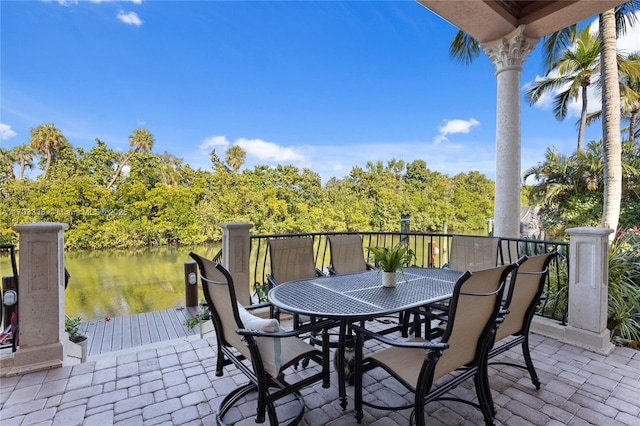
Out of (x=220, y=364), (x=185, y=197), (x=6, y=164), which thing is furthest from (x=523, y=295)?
(x=6, y=164)

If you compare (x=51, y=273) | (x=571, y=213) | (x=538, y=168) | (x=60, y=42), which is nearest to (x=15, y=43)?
(x=60, y=42)

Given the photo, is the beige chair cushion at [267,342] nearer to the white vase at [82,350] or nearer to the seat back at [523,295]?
the seat back at [523,295]

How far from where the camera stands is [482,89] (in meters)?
23.4

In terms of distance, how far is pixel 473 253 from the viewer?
357 centimetres

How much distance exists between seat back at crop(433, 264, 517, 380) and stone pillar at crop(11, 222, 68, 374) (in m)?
2.88

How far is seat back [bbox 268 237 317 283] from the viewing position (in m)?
3.14

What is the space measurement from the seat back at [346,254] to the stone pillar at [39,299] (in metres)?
2.42

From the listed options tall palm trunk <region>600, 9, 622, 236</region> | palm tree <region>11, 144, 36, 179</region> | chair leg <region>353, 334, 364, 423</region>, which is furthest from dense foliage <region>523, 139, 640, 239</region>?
palm tree <region>11, 144, 36, 179</region>

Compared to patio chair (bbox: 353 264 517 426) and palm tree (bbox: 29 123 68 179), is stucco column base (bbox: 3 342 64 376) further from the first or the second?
palm tree (bbox: 29 123 68 179)

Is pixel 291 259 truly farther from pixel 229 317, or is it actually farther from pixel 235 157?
pixel 235 157

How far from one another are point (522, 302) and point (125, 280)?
17.8 meters

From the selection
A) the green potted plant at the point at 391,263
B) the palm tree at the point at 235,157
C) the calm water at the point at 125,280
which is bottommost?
the calm water at the point at 125,280

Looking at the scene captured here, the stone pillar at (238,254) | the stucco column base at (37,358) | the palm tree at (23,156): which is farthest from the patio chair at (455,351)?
the palm tree at (23,156)

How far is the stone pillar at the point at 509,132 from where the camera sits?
14.5ft
